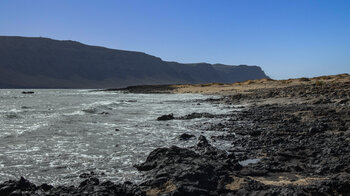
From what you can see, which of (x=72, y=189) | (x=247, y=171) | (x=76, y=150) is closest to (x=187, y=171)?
(x=247, y=171)

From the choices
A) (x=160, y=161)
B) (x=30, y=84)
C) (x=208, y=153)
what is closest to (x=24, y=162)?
(x=160, y=161)

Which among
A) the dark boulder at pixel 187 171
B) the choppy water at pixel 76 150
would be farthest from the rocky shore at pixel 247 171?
the choppy water at pixel 76 150

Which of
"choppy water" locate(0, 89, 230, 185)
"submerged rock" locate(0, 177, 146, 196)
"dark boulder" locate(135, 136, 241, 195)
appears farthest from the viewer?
"choppy water" locate(0, 89, 230, 185)

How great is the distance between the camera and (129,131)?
11797mm

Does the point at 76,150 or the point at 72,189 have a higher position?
the point at 72,189

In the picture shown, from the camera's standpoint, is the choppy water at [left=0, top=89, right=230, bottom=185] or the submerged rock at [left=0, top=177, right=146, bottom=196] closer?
the submerged rock at [left=0, top=177, right=146, bottom=196]

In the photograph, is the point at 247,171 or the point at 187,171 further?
the point at 247,171

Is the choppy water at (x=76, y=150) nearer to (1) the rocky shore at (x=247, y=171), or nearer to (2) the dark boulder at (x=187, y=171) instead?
(2) the dark boulder at (x=187, y=171)

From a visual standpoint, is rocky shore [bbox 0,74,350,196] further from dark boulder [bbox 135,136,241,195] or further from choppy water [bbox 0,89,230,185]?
choppy water [bbox 0,89,230,185]

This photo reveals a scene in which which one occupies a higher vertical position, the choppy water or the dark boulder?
the dark boulder

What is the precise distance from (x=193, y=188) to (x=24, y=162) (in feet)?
14.6

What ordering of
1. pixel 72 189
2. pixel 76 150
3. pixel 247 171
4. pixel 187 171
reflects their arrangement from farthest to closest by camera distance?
pixel 76 150 → pixel 247 171 → pixel 187 171 → pixel 72 189

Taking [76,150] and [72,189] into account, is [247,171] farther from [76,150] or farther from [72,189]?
[76,150]

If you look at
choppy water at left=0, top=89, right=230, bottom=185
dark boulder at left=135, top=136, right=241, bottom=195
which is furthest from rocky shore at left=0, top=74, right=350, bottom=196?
choppy water at left=0, top=89, right=230, bottom=185
